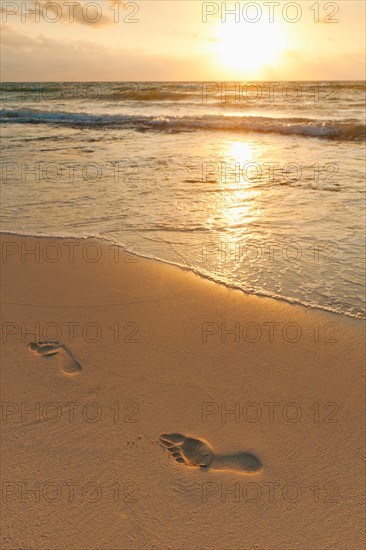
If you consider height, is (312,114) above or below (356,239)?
above

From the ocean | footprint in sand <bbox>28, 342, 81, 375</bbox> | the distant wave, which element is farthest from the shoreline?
the distant wave

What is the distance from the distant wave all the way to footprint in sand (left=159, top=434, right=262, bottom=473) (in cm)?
1400

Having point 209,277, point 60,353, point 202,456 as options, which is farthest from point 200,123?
point 202,456

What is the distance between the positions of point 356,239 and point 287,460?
3463mm

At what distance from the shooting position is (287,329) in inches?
135

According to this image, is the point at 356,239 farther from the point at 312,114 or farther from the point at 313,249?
the point at 312,114

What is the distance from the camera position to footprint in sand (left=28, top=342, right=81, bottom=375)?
2959mm

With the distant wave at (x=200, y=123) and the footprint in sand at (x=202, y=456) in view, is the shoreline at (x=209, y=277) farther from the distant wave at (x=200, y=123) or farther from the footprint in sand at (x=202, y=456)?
the distant wave at (x=200, y=123)

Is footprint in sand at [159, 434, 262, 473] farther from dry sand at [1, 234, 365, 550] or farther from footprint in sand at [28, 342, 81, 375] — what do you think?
footprint in sand at [28, 342, 81, 375]

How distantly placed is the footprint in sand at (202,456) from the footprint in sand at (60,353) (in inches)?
33.6

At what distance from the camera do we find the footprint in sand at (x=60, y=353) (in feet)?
9.71

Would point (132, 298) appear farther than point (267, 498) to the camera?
Yes

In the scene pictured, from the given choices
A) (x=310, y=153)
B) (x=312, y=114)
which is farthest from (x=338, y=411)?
(x=312, y=114)

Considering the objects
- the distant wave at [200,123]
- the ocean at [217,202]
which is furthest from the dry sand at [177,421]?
the distant wave at [200,123]
